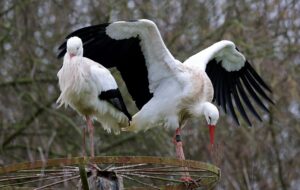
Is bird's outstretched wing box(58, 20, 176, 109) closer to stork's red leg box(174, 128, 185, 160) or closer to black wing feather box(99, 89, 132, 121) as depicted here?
stork's red leg box(174, 128, 185, 160)

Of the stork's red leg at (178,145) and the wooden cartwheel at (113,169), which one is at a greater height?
the stork's red leg at (178,145)

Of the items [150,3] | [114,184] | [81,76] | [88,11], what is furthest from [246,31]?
[114,184]

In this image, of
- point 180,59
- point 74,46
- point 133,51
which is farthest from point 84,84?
point 180,59

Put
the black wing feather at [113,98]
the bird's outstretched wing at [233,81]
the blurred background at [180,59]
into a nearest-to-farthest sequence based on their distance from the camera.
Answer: the black wing feather at [113,98]
the bird's outstretched wing at [233,81]
the blurred background at [180,59]

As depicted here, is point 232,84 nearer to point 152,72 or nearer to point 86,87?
point 152,72

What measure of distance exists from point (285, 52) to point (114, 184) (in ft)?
19.8

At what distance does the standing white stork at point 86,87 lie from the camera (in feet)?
24.3

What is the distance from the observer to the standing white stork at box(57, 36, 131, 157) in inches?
292

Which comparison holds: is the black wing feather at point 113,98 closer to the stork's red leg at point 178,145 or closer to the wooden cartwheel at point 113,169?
the stork's red leg at point 178,145

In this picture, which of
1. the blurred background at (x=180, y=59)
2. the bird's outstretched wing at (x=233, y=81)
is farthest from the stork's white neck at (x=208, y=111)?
the blurred background at (x=180, y=59)

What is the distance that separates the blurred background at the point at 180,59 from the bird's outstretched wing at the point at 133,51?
2.18 meters

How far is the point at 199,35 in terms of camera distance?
1160 cm

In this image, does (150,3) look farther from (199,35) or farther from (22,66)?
(22,66)

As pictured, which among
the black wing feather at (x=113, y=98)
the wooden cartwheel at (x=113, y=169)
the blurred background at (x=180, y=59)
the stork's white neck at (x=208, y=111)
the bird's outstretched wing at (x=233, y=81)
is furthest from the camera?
the blurred background at (x=180, y=59)
